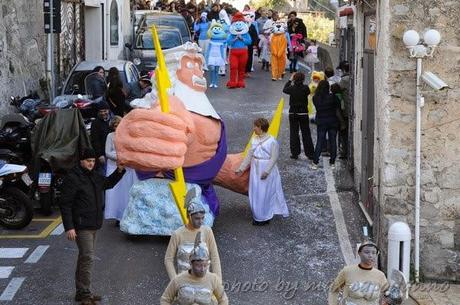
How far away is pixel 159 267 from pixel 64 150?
323cm

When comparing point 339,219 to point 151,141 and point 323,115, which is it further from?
point 151,141

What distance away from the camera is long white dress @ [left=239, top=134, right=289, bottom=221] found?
1187 centimetres

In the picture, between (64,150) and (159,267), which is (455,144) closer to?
(159,267)

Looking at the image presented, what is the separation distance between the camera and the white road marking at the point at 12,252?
1086 cm

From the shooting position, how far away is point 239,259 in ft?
35.3

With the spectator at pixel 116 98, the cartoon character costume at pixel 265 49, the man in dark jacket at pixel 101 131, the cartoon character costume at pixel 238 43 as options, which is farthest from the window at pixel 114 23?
the man in dark jacket at pixel 101 131

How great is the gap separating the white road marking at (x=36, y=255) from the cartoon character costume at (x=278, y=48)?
573 inches

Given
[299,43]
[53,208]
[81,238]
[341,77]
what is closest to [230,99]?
[299,43]

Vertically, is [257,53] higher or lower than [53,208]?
higher

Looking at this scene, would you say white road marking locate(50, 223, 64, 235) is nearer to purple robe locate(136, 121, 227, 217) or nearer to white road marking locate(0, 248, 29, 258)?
white road marking locate(0, 248, 29, 258)

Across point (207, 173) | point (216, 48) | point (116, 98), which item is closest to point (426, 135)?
point (207, 173)

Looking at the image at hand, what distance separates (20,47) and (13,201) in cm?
823

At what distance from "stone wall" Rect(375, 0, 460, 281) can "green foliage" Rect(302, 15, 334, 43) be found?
2347cm

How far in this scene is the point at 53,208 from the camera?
13211 millimetres
